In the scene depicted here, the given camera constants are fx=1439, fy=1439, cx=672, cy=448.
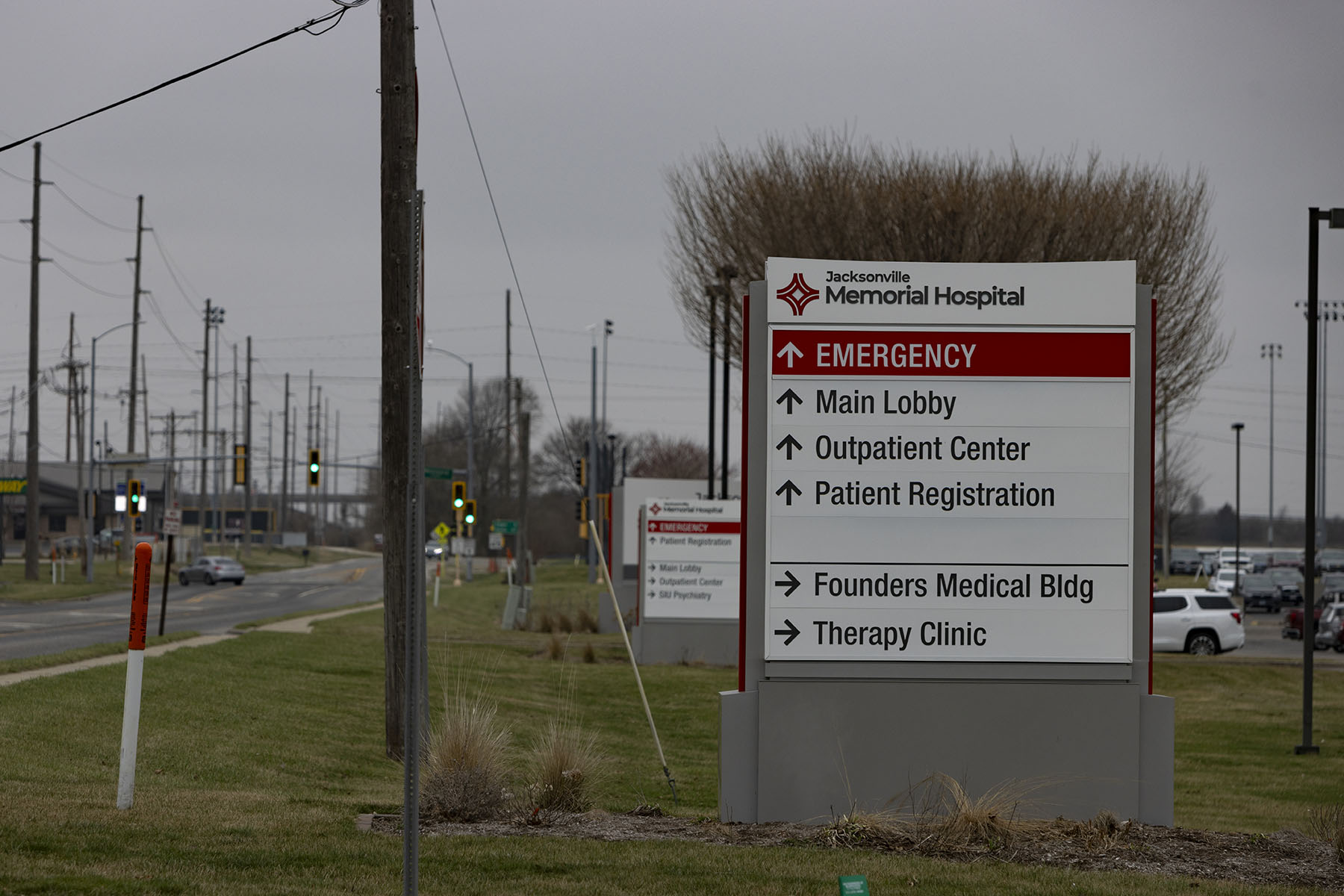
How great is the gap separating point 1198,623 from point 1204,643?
496mm

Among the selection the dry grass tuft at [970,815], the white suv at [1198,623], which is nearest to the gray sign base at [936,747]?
the dry grass tuft at [970,815]

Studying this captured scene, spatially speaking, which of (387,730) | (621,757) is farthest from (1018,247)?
(387,730)

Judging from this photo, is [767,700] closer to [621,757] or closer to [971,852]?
[971,852]

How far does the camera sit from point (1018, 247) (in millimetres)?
32312

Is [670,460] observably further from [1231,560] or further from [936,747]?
[936,747]

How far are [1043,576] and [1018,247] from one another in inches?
963

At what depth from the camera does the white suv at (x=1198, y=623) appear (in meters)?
32.2

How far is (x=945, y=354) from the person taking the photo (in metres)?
9.12

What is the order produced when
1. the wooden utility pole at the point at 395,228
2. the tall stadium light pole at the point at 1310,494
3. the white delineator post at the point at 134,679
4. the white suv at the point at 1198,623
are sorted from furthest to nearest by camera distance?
the white suv at the point at 1198,623, the tall stadium light pole at the point at 1310,494, the wooden utility pole at the point at 395,228, the white delineator post at the point at 134,679

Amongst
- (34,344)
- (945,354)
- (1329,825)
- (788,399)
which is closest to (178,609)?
(34,344)

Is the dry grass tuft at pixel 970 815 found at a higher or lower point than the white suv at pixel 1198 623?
higher

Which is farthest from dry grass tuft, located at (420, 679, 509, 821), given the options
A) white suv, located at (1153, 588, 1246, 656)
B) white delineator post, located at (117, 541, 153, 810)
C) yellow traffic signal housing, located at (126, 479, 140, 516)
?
yellow traffic signal housing, located at (126, 479, 140, 516)

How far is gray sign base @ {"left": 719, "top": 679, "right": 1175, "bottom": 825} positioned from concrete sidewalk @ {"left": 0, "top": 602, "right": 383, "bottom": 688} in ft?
31.8

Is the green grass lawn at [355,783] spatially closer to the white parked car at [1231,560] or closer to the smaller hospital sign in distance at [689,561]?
the smaller hospital sign in distance at [689,561]
